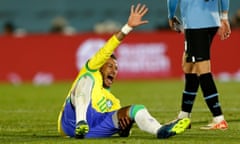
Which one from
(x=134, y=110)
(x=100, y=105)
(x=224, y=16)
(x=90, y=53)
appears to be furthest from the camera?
(x=90, y=53)

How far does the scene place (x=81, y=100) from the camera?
9328mm

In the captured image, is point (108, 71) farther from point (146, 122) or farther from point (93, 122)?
point (146, 122)

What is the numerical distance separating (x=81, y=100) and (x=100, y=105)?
226 millimetres

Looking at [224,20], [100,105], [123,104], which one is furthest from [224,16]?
[123,104]

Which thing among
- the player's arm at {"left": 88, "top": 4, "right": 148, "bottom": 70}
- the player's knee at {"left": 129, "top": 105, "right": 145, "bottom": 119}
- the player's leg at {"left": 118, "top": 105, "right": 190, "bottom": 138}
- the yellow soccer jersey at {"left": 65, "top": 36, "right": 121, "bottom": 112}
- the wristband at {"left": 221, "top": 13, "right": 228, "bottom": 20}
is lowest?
the player's leg at {"left": 118, "top": 105, "right": 190, "bottom": 138}

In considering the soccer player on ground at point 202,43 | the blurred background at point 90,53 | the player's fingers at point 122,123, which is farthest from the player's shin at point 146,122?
the blurred background at point 90,53

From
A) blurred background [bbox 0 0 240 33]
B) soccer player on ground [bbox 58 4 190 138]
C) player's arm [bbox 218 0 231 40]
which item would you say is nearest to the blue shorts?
soccer player on ground [bbox 58 4 190 138]

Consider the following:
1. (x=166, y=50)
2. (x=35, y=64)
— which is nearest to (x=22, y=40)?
(x=35, y=64)

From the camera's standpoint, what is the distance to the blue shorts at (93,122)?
9375 mm

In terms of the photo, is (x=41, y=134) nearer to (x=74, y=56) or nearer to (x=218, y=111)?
(x=218, y=111)

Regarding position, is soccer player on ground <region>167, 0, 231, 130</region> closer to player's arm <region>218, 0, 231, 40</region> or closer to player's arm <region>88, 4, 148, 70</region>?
player's arm <region>218, 0, 231, 40</region>

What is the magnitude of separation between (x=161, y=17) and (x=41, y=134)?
61.5 ft

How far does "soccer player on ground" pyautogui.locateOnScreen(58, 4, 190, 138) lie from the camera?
30.1 ft

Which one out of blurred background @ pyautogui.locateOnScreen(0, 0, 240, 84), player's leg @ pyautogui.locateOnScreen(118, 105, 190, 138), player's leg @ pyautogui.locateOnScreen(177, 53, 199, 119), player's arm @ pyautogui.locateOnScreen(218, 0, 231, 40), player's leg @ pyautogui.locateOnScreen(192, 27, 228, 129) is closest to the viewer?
player's leg @ pyautogui.locateOnScreen(118, 105, 190, 138)
